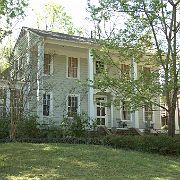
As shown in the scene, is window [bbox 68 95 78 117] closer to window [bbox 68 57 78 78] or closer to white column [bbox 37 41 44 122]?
window [bbox 68 57 78 78]

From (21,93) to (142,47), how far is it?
20.9ft

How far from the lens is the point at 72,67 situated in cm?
2516

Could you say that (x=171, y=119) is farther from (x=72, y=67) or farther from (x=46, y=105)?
(x=72, y=67)

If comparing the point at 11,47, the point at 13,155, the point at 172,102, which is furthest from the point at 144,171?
the point at 11,47

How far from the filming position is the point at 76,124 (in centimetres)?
1903

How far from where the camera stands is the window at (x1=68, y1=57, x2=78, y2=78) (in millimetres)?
25041

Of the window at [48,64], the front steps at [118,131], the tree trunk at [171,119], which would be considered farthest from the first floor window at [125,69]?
the window at [48,64]

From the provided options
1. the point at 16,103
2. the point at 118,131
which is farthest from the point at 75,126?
the point at 118,131

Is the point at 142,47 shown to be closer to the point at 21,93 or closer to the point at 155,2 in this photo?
the point at 155,2

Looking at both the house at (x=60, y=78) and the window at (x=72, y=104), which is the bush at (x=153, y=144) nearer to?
the house at (x=60, y=78)

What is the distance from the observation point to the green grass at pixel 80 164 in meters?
9.77

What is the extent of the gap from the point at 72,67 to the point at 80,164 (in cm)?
1448

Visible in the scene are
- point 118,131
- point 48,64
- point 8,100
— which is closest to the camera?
point 8,100

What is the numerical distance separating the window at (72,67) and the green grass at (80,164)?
11.2 metres
